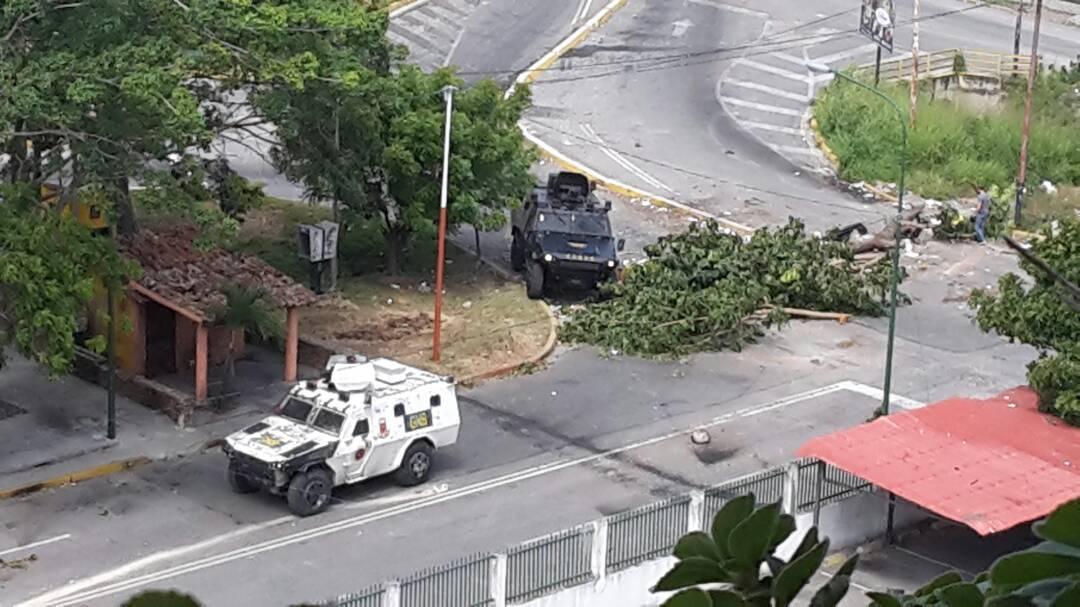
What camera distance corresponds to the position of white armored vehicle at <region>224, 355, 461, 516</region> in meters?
21.8

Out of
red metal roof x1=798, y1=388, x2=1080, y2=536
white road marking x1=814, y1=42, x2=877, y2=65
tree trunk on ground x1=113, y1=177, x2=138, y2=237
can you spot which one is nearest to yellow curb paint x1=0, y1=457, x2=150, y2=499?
tree trunk on ground x1=113, y1=177, x2=138, y2=237

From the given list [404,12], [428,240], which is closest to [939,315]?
[428,240]

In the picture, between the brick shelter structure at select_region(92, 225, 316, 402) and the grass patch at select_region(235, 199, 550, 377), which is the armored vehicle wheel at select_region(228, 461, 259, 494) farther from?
the grass patch at select_region(235, 199, 550, 377)

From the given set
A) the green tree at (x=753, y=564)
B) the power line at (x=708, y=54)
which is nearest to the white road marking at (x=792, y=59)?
the power line at (x=708, y=54)

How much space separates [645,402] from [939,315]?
785 centimetres

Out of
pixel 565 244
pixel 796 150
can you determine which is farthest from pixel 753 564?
pixel 796 150

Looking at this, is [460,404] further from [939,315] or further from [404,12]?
[404,12]

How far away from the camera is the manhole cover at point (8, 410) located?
83.0ft

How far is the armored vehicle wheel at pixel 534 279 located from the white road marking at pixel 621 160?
28.2 feet

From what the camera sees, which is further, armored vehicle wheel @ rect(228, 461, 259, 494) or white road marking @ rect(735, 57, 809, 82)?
white road marking @ rect(735, 57, 809, 82)

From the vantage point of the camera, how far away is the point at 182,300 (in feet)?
84.1

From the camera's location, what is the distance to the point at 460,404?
1045 inches

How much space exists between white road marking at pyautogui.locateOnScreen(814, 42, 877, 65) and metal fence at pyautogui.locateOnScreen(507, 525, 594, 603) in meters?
31.6

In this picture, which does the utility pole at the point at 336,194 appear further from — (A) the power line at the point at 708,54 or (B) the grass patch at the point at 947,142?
(A) the power line at the point at 708,54
